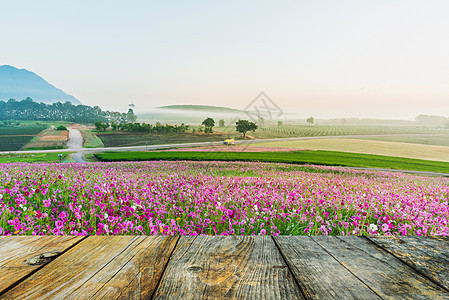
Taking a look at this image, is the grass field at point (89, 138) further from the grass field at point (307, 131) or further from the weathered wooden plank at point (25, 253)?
the weathered wooden plank at point (25, 253)

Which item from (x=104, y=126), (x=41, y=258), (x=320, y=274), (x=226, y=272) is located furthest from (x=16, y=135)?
(x=320, y=274)

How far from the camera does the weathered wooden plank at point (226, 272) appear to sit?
42.0 inches

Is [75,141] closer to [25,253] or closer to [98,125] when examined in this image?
[98,125]

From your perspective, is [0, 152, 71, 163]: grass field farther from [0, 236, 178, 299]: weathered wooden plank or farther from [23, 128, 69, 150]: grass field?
[0, 236, 178, 299]: weathered wooden plank

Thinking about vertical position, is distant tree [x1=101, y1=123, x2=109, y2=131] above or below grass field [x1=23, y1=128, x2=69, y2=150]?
above

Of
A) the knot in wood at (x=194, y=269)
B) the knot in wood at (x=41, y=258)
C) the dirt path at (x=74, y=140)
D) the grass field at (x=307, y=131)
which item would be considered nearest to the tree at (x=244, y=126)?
the grass field at (x=307, y=131)

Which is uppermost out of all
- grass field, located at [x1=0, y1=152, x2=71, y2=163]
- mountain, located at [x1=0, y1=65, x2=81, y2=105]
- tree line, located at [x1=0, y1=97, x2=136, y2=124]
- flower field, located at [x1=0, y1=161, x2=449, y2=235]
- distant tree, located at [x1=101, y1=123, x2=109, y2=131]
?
mountain, located at [x1=0, y1=65, x2=81, y2=105]

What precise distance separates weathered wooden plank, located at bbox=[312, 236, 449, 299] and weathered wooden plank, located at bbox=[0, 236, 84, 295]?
1632 millimetres

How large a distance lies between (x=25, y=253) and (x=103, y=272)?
0.65m

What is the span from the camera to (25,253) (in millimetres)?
1536

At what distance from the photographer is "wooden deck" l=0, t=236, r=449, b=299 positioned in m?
1.09

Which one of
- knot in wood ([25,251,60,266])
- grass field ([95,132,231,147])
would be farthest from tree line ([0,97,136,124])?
knot in wood ([25,251,60,266])

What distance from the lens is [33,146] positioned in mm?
16062

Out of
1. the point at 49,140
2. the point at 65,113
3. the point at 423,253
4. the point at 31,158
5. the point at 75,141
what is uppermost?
the point at 65,113
